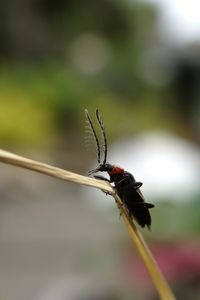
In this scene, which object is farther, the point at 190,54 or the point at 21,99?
the point at 190,54

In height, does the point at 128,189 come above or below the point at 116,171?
below

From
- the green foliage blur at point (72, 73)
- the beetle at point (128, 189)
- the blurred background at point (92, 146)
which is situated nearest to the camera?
the beetle at point (128, 189)

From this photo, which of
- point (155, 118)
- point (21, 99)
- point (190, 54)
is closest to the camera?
→ point (21, 99)

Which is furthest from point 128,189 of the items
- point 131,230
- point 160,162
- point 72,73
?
point 72,73

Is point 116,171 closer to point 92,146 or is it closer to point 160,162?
point 92,146

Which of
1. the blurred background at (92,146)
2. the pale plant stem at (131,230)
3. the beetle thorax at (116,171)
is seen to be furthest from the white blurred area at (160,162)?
the pale plant stem at (131,230)

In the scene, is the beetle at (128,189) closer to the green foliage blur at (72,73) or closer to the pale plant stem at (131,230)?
the pale plant stem at (131,230)

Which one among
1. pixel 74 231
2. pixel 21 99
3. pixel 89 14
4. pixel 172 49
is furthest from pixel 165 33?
pixel 74 231

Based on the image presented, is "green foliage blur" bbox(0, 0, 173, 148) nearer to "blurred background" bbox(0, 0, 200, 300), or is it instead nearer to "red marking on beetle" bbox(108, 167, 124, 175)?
"blurred background" bbox(0, 0, 200, 300)

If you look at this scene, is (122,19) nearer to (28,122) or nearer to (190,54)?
(190,54)
